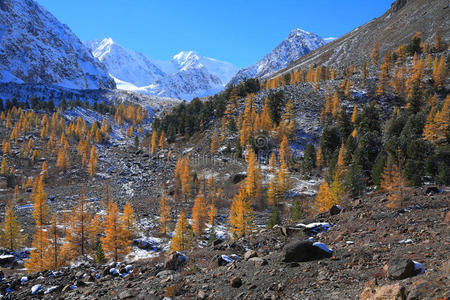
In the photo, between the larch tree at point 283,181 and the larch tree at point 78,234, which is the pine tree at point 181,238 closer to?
the larch tree at point 78,234

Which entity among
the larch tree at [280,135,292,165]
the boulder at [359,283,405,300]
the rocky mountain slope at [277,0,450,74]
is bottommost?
the boulder at [359,283,405,300]

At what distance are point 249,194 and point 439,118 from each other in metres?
44.7

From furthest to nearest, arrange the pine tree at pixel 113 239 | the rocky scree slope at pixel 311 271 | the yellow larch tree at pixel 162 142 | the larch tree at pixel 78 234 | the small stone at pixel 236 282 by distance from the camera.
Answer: the yellow larch tree at pixel 162 142
the larch tree at pixel 78 234
the pine tree at pixel 113 239
the small stone at pixel 236 282
the rocky scree slope at pixel 311 271

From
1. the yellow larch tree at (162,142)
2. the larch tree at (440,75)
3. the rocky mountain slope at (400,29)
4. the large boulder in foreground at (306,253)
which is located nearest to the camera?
the large boulder in foreground at (306,253)

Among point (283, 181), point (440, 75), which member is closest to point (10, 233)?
point (283, 181)

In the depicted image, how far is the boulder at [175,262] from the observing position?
1503 cm

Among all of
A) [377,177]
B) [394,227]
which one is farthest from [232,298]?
[377,177]

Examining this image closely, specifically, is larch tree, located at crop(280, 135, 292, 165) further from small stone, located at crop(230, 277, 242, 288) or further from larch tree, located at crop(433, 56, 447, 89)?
small stone, located at crop(230, 277, 242, 288)

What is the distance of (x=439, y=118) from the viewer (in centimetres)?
5412

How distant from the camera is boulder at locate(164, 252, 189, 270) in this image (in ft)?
49.3

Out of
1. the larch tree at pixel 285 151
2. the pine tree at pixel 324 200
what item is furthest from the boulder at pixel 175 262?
the larch tree at pixel 285 151

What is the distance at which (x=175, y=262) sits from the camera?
49.8ft

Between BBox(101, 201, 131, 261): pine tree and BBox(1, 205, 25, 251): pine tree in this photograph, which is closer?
BBox(101, 201, 131, 261): pine tree

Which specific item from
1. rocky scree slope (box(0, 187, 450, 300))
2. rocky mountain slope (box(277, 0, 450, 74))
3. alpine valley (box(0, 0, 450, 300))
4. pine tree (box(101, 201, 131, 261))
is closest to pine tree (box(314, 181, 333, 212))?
alpine valley (box(0, 0, 450, 300))
